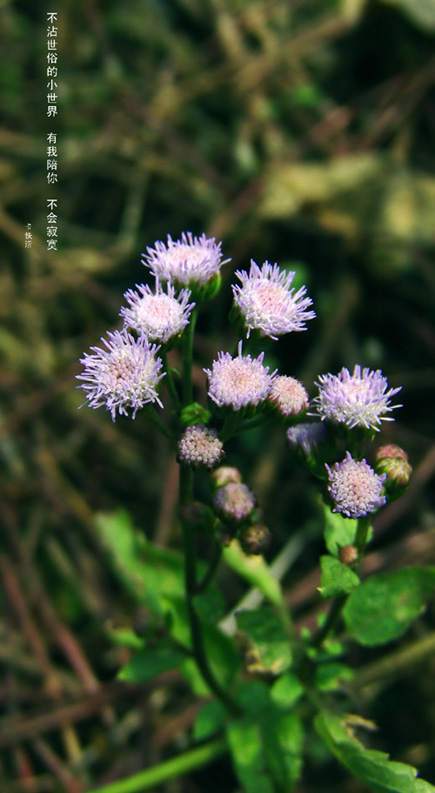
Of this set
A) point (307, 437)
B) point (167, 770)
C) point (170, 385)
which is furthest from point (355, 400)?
point (167, 770)

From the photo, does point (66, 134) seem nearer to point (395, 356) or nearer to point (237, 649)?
point (395, 356)

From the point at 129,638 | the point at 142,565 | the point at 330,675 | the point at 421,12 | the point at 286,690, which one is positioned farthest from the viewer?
the point at 421,12

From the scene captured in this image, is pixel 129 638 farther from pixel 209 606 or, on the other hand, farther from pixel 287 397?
pixel 287 397

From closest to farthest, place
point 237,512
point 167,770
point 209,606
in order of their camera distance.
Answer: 1. point 237,512
2. point 209,606
3. point 167,770

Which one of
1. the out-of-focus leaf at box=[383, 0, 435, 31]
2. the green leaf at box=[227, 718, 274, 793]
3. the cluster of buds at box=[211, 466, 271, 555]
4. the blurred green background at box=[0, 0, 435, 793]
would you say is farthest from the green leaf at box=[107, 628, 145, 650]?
the out-of-focus leaf at box=[383, 0, 435, 31]

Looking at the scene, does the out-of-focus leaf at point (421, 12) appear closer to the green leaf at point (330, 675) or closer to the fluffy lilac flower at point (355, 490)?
the fluffy lilac flower at point (355, 490)

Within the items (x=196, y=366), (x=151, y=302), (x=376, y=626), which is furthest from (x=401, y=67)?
(x=376, y=626)

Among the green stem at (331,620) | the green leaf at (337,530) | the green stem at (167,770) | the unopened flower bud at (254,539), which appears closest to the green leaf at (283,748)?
the green stem at (331,620)

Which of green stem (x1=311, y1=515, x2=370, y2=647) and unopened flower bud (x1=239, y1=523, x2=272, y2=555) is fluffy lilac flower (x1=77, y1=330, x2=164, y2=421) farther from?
green stem (x1=311, y1=515, x2=370, y2=647)
